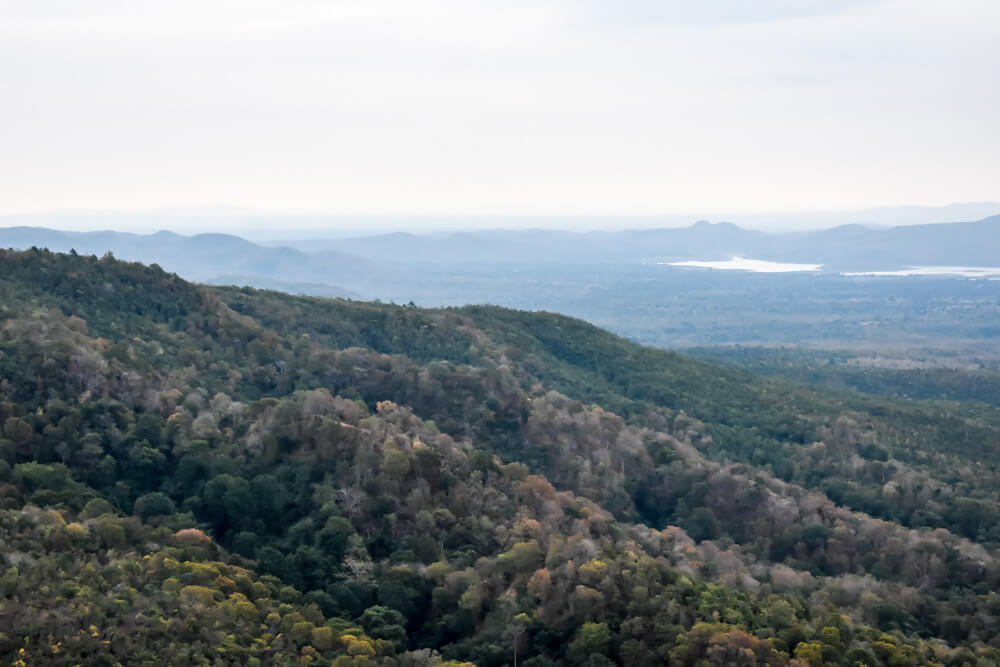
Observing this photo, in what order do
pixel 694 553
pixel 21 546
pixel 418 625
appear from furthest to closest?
pixel 694 553 < pixel 418 625 < pixel 21 546

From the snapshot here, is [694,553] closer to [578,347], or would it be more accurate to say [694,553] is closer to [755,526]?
[755,526]

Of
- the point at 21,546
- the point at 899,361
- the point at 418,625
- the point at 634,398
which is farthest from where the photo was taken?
the point at 899,361

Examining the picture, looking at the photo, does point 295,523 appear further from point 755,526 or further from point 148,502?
point 755,526

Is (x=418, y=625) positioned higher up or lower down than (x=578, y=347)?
lower down

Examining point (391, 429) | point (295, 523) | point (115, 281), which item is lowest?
point (295, 523)

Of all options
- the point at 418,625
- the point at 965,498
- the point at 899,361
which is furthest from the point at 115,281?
the point at 899,361

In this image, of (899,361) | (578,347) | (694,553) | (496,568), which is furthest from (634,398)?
(899,361)

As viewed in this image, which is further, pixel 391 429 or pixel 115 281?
pixel 115 281
